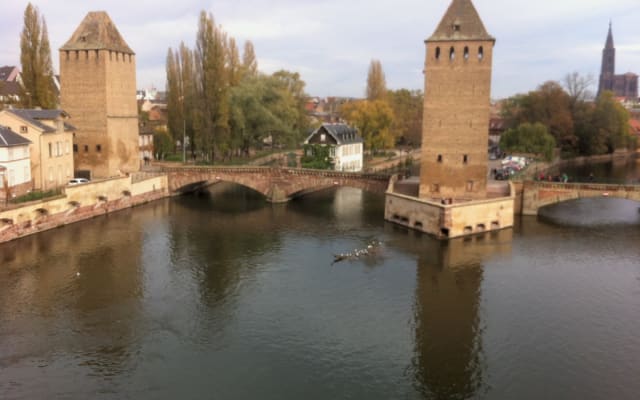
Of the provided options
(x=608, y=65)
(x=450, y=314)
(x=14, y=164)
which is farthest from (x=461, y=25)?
(x=608, y=65)

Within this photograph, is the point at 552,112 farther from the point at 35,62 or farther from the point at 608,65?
the point at 608,65

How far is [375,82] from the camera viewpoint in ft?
273

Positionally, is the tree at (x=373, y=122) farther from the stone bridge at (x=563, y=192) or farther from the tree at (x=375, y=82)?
the stone bridge at (x=563, y=192)

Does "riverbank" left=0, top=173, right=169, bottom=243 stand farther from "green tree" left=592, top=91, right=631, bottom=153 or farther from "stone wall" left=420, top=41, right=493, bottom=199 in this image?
"green tree" left=592, top=91, right=631, bottom=153

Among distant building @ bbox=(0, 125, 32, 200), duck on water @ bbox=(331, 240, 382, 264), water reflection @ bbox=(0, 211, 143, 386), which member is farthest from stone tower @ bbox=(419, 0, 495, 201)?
distant building @ bbox=(0, 125, 32, 200)

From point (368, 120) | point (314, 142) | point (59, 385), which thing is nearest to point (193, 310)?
point (59, 385)

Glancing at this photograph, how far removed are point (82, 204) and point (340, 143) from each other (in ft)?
83.5

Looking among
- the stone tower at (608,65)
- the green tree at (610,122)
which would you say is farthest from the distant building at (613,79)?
the green tree at (610,122)

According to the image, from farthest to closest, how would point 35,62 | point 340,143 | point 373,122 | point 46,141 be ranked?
1. point 373,122
2. point 340,143
3. point 35,62
4. point 46,141

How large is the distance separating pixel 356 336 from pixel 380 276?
7.11 m

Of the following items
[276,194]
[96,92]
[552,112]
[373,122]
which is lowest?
[276,194]

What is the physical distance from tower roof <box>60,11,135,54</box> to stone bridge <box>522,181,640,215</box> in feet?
110

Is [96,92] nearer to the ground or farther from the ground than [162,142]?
farther from the ground

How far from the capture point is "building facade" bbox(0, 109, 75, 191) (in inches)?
1486
